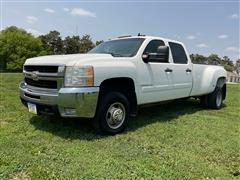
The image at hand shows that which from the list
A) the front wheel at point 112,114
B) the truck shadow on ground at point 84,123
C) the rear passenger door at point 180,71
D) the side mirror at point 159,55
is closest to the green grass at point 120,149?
the truck shadow on ground at point 84,123

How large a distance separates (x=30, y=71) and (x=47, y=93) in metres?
0.70

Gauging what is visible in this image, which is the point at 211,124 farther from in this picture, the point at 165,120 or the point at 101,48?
the point at 101,48

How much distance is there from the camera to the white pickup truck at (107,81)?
15.5ft

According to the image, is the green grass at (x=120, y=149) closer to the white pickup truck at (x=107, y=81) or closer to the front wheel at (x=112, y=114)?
the front wheel at (x=112, y=114)

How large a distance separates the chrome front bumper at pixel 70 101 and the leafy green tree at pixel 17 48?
61.1 m

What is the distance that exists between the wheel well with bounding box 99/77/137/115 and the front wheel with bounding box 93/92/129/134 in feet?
0.41

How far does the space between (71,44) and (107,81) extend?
58.7 meters

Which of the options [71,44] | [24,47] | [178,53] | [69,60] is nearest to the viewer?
[69,60]

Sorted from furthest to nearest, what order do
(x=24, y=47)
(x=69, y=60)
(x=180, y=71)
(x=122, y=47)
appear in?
(x=24, y=47), (x=180, y=71), (x=122, y=47), (x=69, y=60)

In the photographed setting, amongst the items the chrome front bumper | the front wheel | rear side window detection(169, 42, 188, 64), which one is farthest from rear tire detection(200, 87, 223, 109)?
the chrome front bumper

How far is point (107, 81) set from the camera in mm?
5164

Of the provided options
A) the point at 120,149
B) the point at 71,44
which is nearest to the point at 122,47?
the point at 120,149

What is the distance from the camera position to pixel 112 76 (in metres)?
5.11

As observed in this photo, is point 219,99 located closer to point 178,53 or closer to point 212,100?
point 212,100
